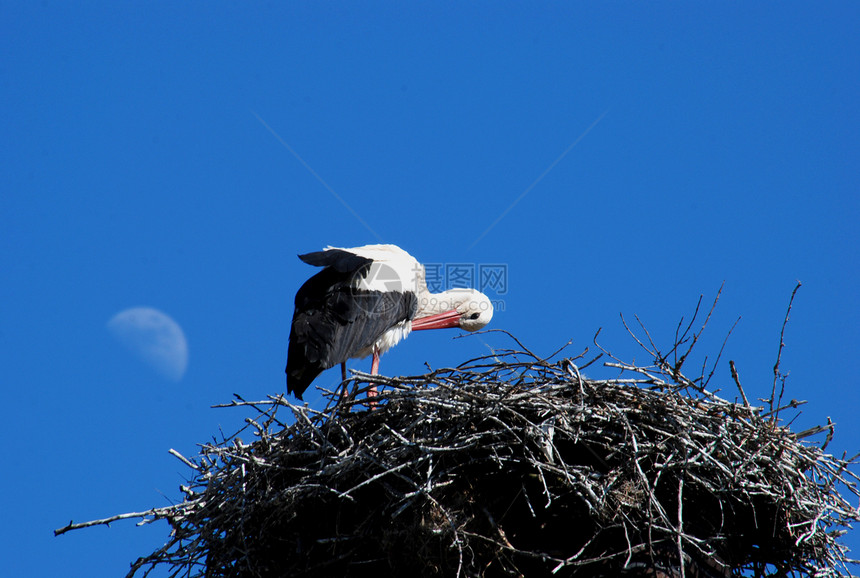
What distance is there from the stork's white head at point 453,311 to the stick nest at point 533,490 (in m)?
3.19

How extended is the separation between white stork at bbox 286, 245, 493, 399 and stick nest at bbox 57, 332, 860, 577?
129cm

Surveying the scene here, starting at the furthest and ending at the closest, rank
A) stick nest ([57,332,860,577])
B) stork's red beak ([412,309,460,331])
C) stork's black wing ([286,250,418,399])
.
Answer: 1. stork's red beak ([412,309,460,331])
2. stork's black wing ([286,250,418,399])
3. stick nest ([57,332,860,577])

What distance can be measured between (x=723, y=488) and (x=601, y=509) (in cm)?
56

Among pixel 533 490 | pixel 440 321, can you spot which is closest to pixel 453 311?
pixel 440 321

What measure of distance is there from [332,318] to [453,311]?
6.50 ft

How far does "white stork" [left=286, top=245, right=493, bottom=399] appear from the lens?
536 cm

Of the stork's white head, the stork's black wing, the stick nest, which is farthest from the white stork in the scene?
the stick nest

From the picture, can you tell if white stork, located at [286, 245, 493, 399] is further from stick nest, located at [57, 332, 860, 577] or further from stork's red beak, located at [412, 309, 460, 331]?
stick nest, located at [57, 332, 860, 577]

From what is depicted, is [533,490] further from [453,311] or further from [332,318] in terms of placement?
[453,311]

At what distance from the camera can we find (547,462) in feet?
11.8

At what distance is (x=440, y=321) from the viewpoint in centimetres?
728

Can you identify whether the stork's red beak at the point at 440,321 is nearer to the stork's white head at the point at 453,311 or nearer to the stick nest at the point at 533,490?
the stork's white head at the point at 453,311

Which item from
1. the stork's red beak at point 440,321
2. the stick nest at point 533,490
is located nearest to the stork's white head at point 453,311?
the stork's red beak at point 440,321

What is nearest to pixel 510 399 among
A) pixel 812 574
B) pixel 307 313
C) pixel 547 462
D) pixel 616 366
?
pixel 547 462
